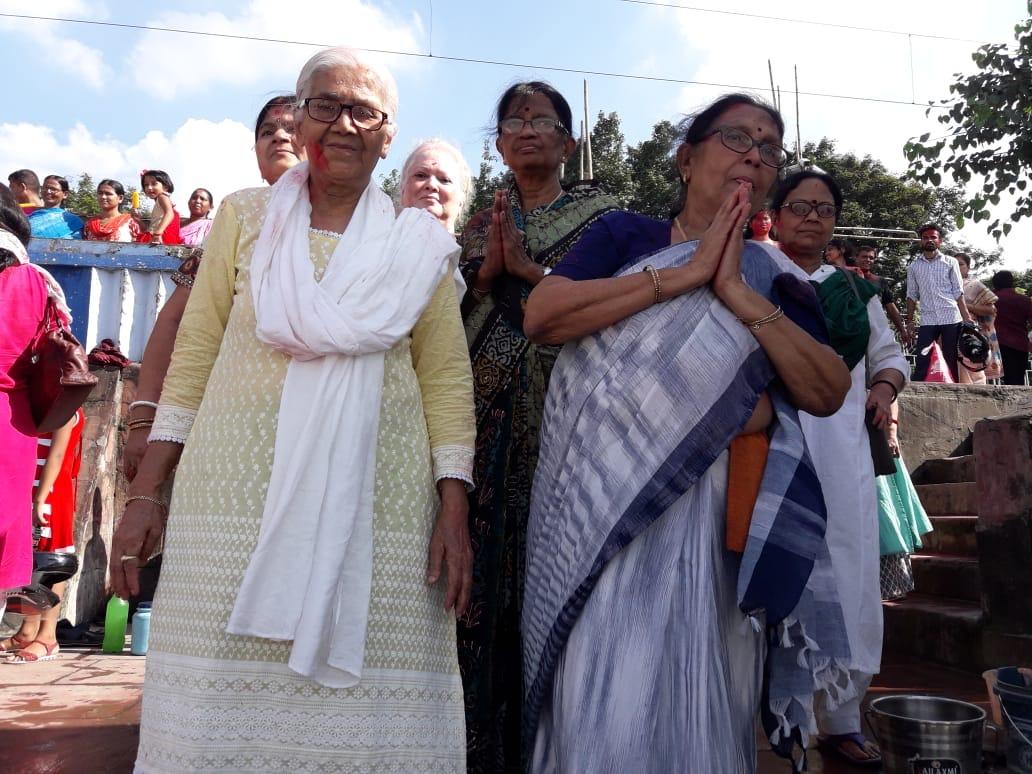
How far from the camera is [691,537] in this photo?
198cm

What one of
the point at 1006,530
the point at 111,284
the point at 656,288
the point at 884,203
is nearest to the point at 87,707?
the point at 656,288

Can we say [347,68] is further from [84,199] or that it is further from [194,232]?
[84,199]

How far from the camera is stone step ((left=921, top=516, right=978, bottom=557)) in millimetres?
6348

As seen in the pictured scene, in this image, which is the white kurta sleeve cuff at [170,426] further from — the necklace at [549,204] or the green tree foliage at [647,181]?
the green tree foliage at [647,181]

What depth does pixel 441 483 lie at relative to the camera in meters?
2.11

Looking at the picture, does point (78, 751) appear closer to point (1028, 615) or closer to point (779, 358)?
point (779, 358)

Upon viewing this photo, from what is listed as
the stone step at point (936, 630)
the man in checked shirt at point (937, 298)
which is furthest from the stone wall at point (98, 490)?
the man in checked shirt at point (937, 298)

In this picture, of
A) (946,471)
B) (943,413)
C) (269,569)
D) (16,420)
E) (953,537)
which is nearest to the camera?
(269,569)

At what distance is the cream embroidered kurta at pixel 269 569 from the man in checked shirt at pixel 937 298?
379 inches

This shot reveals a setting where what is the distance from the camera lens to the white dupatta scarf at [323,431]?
1803 mm

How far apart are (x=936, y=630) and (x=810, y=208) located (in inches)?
125

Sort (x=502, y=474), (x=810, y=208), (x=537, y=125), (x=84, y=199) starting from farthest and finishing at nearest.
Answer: (x=84, y=199), (x=810, y=208), (x=537, y=125), (x=502, y=474)

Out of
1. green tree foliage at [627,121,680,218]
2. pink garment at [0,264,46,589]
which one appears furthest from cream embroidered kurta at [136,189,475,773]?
green tree foliage at [627,121,680,218]

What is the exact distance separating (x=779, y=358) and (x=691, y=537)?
448mm
